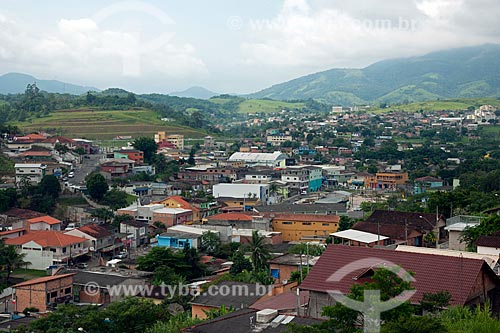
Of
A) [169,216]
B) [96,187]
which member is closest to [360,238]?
[169,216]

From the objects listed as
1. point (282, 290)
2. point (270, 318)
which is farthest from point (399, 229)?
point (270, 318)

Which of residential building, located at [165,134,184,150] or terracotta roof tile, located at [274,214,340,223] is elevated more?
residential building, located at [165,134,184,150]

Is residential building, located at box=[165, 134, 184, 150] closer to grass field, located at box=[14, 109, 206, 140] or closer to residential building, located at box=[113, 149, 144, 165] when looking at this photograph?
grass field, located at box=[14, 109, 206, 140]

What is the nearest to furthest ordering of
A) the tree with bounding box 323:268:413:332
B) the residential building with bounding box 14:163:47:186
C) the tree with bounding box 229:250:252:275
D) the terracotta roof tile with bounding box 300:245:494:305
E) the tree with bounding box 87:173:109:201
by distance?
the tree with bounding box 323:268:413:332 < the terracotta roof tile with bounding box 300:245:494:305 < the tree with bounding box 229:250:252:275 < the tree with bounding box 87:173:109:201 < the residential building with bounding box 14:163:47:186

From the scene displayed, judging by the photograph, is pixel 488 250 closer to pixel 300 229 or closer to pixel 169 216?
pixel 300 229

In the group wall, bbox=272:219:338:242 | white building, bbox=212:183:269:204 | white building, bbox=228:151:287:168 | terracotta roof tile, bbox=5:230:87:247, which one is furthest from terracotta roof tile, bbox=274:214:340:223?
white building, bbox=228:151:287:168

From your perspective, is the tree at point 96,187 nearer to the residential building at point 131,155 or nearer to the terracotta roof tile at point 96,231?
the terracotta roof tile at point 96,231

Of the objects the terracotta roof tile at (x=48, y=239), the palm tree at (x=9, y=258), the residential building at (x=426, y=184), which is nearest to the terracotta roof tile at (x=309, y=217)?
the terracotta roof tile at (x=48, y=239)
